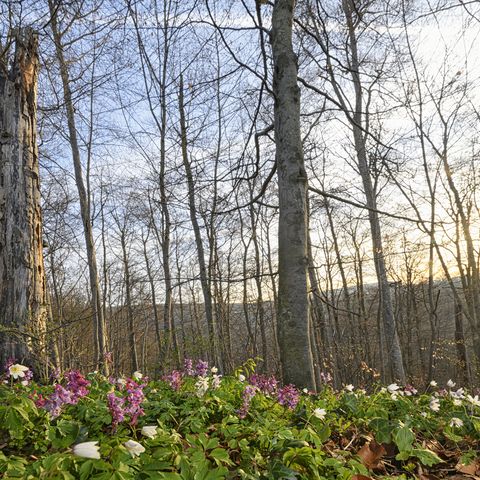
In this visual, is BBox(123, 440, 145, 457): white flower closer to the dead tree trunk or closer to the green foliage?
the green foliage

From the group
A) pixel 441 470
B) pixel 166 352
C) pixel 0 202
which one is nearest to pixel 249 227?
pixel 166 352

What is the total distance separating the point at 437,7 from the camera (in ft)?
8.50

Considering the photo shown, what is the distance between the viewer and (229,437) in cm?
171

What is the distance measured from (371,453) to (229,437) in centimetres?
74

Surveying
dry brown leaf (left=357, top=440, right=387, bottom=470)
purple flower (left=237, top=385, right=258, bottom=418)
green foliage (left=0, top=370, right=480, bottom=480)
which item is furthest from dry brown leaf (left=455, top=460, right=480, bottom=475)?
purple flower (left=237, top=385, right=258, bottom=418)

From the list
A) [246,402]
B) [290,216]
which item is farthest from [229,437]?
[290,216]

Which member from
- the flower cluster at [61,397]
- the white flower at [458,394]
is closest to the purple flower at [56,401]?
the flower cluster at [61,397]

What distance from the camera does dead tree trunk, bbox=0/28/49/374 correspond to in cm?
391

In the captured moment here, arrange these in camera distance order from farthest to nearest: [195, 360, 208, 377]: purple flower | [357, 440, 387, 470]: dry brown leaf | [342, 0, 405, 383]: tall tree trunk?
[342, 0, 405, 383]: tall tree trunk < [195, 360, 208, 377]: purple flower < [357, 440, 387, 470]: dry brown leaf

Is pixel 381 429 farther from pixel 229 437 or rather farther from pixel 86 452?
pixel 86 452

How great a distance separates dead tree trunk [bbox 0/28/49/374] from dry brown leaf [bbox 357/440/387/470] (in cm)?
326

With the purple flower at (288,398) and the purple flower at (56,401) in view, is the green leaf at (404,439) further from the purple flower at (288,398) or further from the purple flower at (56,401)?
the purple flower at (56,401)

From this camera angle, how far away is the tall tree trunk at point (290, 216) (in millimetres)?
2777

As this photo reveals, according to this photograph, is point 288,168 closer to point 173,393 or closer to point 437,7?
point 437,7
